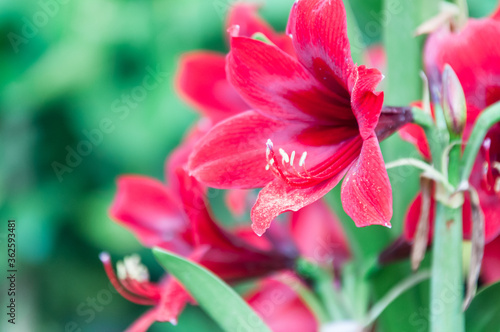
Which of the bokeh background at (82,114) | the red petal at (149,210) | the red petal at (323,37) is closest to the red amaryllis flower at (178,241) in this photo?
the red petal at (149,210)

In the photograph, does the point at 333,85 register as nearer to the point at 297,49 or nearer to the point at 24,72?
the point at 297,49

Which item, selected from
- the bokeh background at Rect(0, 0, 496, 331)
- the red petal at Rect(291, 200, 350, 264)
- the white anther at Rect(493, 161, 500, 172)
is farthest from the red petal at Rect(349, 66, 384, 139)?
the bokeh background at Rect(0, 0, 496, 331)

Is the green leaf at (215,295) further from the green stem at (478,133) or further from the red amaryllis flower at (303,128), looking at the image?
the green stem at (478,133)

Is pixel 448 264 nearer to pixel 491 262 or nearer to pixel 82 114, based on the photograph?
pixel 491 262

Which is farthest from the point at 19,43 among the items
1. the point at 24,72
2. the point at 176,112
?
the point at 176,112

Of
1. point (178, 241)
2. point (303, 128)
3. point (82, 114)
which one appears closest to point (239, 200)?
point (178, 241)

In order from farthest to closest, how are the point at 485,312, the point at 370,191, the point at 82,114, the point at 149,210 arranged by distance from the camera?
the point at 82,114
the point at 149,210
the point at 485,312
the point at 370,191
